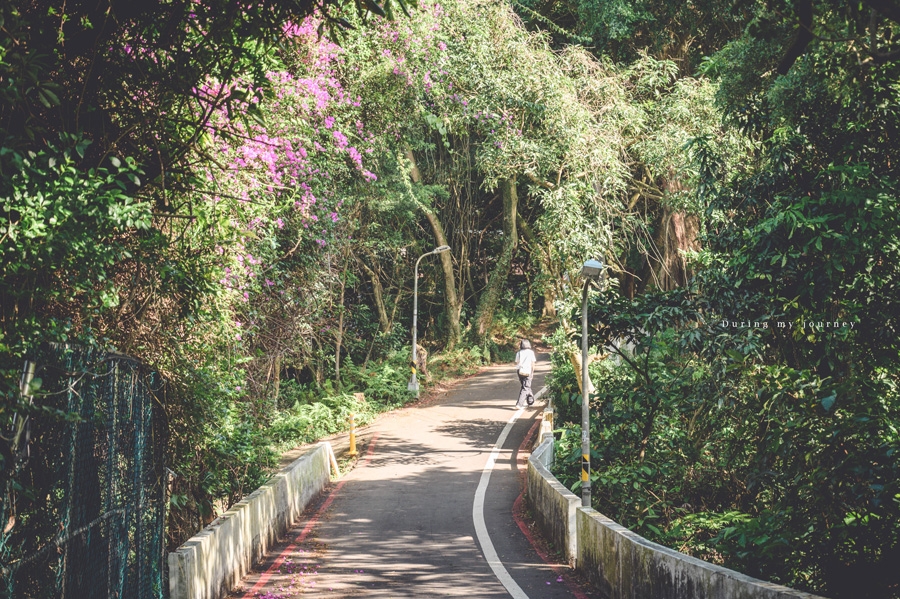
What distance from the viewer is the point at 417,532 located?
11.7 meters

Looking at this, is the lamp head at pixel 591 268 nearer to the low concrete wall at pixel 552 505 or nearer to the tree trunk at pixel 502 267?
the low concrete wall at pixel 552 505

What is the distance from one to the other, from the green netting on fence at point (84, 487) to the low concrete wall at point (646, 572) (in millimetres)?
4638

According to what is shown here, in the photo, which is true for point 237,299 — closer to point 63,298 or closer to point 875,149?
point 63,298

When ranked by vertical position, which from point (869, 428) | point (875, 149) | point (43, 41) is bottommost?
point (869, 428)

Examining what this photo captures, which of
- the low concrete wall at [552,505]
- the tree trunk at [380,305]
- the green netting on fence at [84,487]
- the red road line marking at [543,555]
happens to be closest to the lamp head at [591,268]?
the low concrete wall at [552,505]

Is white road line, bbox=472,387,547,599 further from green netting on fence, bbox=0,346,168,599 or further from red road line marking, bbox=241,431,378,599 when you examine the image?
green netting on fence, bbox=0,346,168,599

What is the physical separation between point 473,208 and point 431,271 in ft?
12.2

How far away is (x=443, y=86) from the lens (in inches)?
716

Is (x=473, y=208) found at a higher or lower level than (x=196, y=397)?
higher

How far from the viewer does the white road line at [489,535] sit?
866 cm

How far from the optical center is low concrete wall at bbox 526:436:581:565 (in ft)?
31.9

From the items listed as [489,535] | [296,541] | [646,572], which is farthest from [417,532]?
[646,572]

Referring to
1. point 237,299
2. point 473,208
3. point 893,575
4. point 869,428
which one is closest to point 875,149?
point 869,428

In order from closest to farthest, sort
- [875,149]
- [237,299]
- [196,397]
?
[196,397], [875,149], [237,299]
